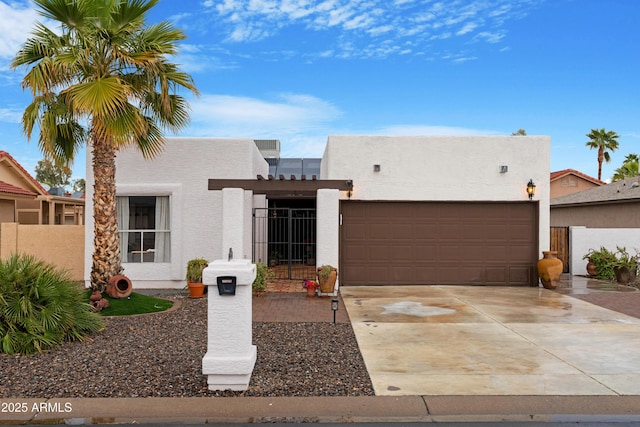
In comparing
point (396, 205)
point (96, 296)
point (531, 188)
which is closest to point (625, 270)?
point (531, 188)

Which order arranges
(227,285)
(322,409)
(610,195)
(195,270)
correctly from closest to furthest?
(322,409)
(227,285)
(195,270)
(610,195)

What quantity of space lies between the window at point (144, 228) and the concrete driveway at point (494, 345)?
19.1ft

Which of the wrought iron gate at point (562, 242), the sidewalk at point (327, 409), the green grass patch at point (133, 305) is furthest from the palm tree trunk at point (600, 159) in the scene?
the sidewalk at point (327, 409)

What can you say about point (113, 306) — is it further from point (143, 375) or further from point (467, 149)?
point (467, 149)

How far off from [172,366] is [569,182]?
37.0m

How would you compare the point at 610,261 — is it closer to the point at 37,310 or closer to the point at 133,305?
the point at 133,305

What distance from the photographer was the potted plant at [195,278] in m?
11.5

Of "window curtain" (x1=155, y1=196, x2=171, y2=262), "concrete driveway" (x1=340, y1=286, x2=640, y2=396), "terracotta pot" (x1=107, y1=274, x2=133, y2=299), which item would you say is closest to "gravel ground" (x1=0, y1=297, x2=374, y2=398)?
"concrete driveway" (x1=340, y1=286, x2=640, y2=396)

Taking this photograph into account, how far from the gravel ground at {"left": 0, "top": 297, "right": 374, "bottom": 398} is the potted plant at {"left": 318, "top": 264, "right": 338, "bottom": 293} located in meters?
3.38

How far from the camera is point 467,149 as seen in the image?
45.4ft

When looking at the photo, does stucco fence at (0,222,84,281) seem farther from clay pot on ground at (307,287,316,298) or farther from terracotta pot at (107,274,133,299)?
clay pot on ground at (307,287,316,298)

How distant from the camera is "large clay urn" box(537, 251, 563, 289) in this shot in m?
13.2

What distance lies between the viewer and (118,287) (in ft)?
32.4

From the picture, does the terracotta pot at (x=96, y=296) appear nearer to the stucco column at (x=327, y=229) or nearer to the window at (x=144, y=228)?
the window at (x=144, y=228)
